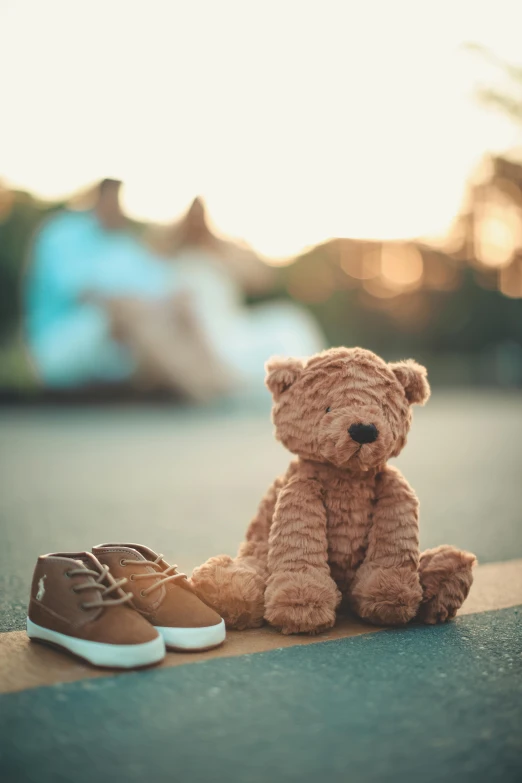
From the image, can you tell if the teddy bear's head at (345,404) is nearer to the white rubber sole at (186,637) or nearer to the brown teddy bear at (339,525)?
the brown teddy bear at (339,525)

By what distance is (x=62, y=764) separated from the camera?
42.1 inches

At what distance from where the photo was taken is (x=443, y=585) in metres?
1.76

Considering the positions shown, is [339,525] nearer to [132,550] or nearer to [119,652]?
[132,550]

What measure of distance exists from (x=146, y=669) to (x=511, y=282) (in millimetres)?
15769

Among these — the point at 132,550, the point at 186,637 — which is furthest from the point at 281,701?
the point at 132,550

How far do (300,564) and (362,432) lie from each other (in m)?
0.35

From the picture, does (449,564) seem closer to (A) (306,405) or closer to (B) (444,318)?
(A) (306,405)

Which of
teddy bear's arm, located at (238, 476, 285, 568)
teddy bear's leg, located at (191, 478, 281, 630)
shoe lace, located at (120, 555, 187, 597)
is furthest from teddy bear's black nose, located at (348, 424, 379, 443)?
shoe lace, located at (120, 555, 187, 597)

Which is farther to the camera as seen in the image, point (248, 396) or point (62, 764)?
point (248, 396)

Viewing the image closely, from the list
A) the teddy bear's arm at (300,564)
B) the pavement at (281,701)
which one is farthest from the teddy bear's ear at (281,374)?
the pavement at (281,701)

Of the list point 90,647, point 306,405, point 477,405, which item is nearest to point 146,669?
point 90,647

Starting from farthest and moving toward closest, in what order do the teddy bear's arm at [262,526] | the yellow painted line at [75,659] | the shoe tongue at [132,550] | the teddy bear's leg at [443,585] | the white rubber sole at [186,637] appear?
the teddy bear's arm at [262,526], the teddy bear's leg at [443,585], the shoe tongue at [132,550], the white rubber sole at [186,637], the yellow painted line at [75,659]

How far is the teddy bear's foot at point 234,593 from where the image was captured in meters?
1.68

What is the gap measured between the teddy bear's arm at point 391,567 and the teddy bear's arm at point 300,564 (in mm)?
82
